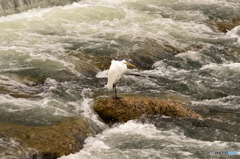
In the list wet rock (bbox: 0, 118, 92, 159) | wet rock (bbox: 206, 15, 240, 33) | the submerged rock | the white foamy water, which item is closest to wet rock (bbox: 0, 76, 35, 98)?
wet rock (bbox: 0, 118, 92, 159)

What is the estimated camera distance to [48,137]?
165 inches

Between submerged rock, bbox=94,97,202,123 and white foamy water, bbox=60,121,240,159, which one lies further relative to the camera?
submerged rock, bbox=94,97,202,123

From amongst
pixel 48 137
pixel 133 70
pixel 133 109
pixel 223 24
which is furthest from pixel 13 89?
pixel 223 24

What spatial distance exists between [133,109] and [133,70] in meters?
2.45

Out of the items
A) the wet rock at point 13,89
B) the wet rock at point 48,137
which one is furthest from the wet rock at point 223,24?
the wet rock at point 48,137

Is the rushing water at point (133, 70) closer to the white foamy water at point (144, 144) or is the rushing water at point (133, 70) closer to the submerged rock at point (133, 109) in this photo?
the white foamy water at point (144, 144)

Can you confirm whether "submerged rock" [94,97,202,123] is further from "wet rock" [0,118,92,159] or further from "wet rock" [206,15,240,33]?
"wet rock" [206,15,240,33]

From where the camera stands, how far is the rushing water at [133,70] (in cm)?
457

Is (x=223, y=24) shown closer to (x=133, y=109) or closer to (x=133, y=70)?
(x=133, y=70)

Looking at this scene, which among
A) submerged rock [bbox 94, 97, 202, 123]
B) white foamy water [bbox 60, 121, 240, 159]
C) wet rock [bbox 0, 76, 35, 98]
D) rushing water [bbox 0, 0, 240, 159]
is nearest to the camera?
white foamy water [bbox 60, 121, 240, 159]

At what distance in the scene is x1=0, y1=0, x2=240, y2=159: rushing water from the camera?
15.0 feet

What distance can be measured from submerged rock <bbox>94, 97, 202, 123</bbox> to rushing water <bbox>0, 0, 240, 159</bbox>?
147mm

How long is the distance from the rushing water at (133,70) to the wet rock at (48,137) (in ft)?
0.51

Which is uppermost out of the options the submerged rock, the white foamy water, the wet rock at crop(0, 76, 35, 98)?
the wet rock at crop(0, 76, 35, 98)
